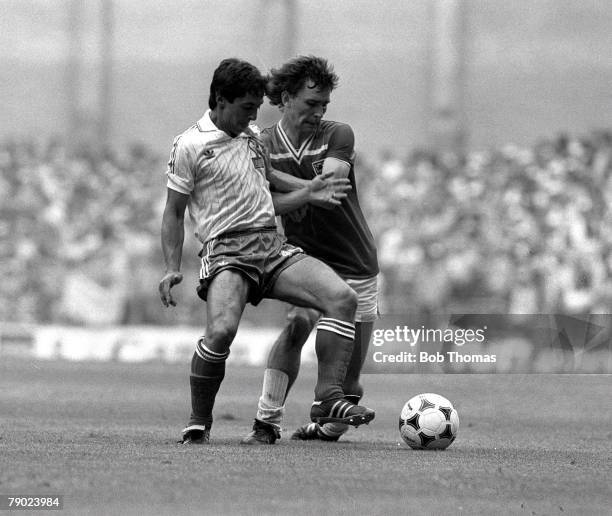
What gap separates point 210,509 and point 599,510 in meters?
1.56

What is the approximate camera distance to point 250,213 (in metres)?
7.74

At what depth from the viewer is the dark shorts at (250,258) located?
763 cm

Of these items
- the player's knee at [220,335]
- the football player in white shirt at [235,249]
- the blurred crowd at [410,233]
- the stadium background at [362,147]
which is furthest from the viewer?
the stadium background at [362,147]

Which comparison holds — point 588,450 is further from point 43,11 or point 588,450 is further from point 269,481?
point 43,11

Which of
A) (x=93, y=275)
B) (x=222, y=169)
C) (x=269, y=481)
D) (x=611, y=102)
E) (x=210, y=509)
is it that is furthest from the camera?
(x=611, y=102)

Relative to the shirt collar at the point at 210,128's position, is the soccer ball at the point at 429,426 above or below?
below

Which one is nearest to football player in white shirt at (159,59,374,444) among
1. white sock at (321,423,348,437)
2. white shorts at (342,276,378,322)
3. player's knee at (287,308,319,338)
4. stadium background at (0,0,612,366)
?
player's knee at (287,308,319,338)

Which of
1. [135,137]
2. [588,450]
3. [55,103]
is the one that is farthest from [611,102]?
[588,450]

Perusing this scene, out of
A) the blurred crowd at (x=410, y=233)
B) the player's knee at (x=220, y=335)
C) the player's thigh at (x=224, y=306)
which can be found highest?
the player's thigh at (x=224, y=306)

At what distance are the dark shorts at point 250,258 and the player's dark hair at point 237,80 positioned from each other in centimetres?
80

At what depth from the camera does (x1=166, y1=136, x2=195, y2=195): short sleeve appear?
25.1 ft

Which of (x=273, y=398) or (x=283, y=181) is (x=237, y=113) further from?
(x=273, y=398)

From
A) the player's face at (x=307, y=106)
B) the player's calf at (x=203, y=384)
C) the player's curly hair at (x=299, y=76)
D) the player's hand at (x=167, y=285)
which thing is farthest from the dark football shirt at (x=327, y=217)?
the player's calf at (x=203, y=384)

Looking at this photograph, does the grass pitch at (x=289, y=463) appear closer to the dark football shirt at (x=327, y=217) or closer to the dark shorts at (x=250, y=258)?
the dark shorts at (x=250, y=258)
